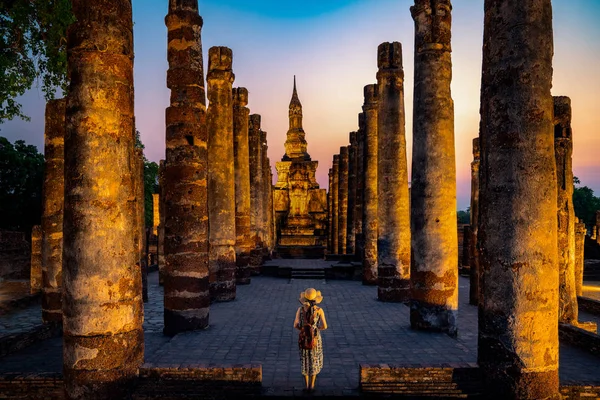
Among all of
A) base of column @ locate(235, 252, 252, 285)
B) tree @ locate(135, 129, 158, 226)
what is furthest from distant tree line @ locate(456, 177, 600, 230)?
base of column @ locate(235, 252, 252, 285)

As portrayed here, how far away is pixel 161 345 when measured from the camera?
889 cm

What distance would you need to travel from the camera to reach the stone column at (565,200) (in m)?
10.3

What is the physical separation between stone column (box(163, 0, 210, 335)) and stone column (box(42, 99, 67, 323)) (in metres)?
2.57

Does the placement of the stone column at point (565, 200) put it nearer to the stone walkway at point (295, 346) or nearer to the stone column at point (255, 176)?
the stone walkway at point (295, 346)

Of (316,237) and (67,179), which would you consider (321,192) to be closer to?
(316,237)

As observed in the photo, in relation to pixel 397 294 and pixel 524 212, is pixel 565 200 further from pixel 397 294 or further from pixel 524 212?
pixel 524 212

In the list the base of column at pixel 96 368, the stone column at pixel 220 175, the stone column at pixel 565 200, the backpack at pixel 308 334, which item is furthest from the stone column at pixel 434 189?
the stone column at pixel 220 175

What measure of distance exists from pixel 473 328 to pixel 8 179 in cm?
3059

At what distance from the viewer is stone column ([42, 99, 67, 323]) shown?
10.6 m

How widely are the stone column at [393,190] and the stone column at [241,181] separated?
557 cm

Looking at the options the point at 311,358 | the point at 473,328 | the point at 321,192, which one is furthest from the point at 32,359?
the point at 321,192

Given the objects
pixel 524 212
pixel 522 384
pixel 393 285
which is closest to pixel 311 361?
pixel 522 384

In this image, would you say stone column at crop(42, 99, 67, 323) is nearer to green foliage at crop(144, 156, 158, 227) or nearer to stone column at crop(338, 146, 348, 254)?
stone column at crop(338, 146, 348, 254)

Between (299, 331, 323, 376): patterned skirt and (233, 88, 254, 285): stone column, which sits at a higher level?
(233, 88, 254, 285): stone column
